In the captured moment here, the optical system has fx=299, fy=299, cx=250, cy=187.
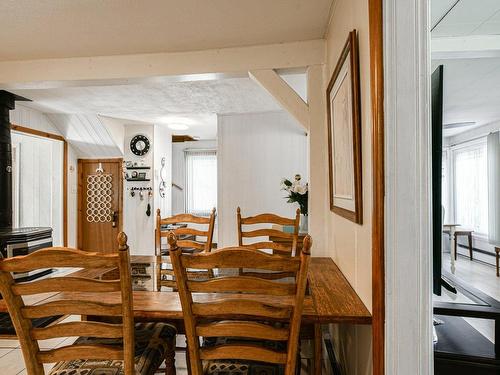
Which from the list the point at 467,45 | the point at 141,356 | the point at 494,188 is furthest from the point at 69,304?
the point at 494,188

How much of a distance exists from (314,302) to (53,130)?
5.42 metres

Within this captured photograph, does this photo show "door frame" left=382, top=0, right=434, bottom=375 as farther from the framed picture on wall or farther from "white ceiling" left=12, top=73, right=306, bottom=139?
"white ceiling" left=12, top=73, right=306, bottom=139

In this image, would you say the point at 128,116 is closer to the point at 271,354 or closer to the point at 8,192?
the point at 8,192

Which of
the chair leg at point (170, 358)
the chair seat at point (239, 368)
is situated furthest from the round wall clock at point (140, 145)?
the chair seat at point (239, 368)

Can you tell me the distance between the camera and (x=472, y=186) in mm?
5949

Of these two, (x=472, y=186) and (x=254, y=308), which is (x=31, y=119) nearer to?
(x=254, y=308)

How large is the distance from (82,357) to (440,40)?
2.76 m

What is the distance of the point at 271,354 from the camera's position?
111cm

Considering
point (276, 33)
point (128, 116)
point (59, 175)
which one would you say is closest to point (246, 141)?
point (128, 116)

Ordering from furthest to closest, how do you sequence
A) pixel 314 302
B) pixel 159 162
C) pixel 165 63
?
pixel 159 162 < pixel 165 63 < pixel 314 302

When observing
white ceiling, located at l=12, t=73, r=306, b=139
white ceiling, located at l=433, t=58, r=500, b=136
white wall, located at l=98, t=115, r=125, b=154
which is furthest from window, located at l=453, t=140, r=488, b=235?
white wall, located at l=98, t=115, r=125, b=154

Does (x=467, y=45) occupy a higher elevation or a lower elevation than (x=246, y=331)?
higher

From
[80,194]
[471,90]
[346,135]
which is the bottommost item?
[80,194]

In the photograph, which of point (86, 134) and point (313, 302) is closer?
point (313, 302)
